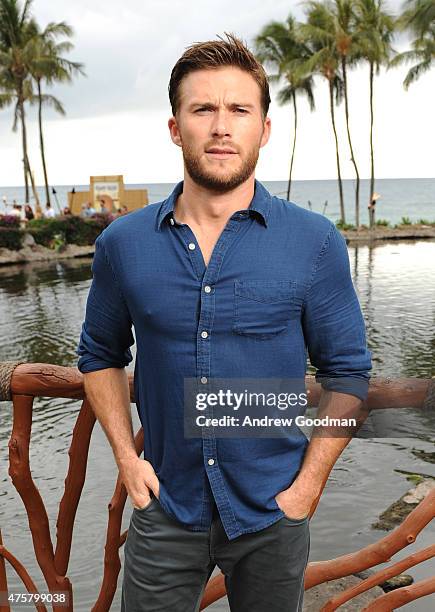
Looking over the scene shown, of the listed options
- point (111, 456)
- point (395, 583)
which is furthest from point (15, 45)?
point (395, 583)

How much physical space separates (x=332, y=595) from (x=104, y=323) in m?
2.51

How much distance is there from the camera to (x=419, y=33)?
3058 cm

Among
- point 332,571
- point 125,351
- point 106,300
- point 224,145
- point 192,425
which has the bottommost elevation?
point 332,571

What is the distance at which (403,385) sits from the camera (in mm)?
1828

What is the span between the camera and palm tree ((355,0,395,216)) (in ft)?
111

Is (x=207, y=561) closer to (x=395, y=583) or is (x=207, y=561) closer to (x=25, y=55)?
(x=395, y=583)

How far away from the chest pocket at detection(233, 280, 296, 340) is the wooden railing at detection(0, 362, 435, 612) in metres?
0.29

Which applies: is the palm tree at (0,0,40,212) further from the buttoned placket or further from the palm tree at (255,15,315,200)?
the buttoned placket

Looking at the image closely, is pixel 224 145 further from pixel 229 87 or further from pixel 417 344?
pixel 417 344

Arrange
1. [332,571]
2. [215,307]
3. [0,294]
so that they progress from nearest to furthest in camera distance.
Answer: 1. [215,307]
2. [332,571]
3. [0,294]

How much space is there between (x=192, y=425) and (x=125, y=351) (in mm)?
321

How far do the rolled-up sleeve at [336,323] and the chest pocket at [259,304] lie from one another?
0.22 ft

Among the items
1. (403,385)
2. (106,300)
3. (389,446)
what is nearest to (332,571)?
(403,385)

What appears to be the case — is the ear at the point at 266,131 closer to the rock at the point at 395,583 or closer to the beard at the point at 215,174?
the beard at the point at 215,174
